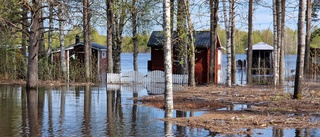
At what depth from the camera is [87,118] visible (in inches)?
609

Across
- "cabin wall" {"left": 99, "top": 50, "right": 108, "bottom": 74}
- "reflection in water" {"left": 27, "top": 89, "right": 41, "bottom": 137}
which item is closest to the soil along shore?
"reflection in water" {"left": 27, "top": 89, "right": 41, "bottom": 137}

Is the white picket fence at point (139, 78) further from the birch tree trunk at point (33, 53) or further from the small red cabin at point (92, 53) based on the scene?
the small red cabin at point (92, 53)

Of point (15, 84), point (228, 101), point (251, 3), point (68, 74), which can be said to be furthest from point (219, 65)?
point (228, 101)

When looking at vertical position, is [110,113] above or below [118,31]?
below

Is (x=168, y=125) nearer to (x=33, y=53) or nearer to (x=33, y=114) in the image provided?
(x=33, y=114)

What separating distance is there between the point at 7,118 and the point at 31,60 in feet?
42.7

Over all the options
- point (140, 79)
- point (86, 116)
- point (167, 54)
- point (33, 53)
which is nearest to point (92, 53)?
point (140, 79)

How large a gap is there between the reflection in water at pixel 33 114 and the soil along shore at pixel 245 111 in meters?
4.09

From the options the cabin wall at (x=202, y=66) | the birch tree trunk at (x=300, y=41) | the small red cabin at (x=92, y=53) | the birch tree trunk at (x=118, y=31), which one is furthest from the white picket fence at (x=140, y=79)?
the small red cabin at (x=92, y=53)

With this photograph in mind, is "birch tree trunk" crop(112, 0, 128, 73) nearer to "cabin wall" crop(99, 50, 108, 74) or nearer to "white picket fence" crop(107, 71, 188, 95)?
"white picket fence" crop(107, 71, 188, 95)

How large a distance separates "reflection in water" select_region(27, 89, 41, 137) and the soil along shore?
13.4ft

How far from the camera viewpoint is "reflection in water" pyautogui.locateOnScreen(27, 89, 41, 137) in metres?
12.7

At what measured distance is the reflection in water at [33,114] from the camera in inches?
501

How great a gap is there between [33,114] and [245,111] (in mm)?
7333
